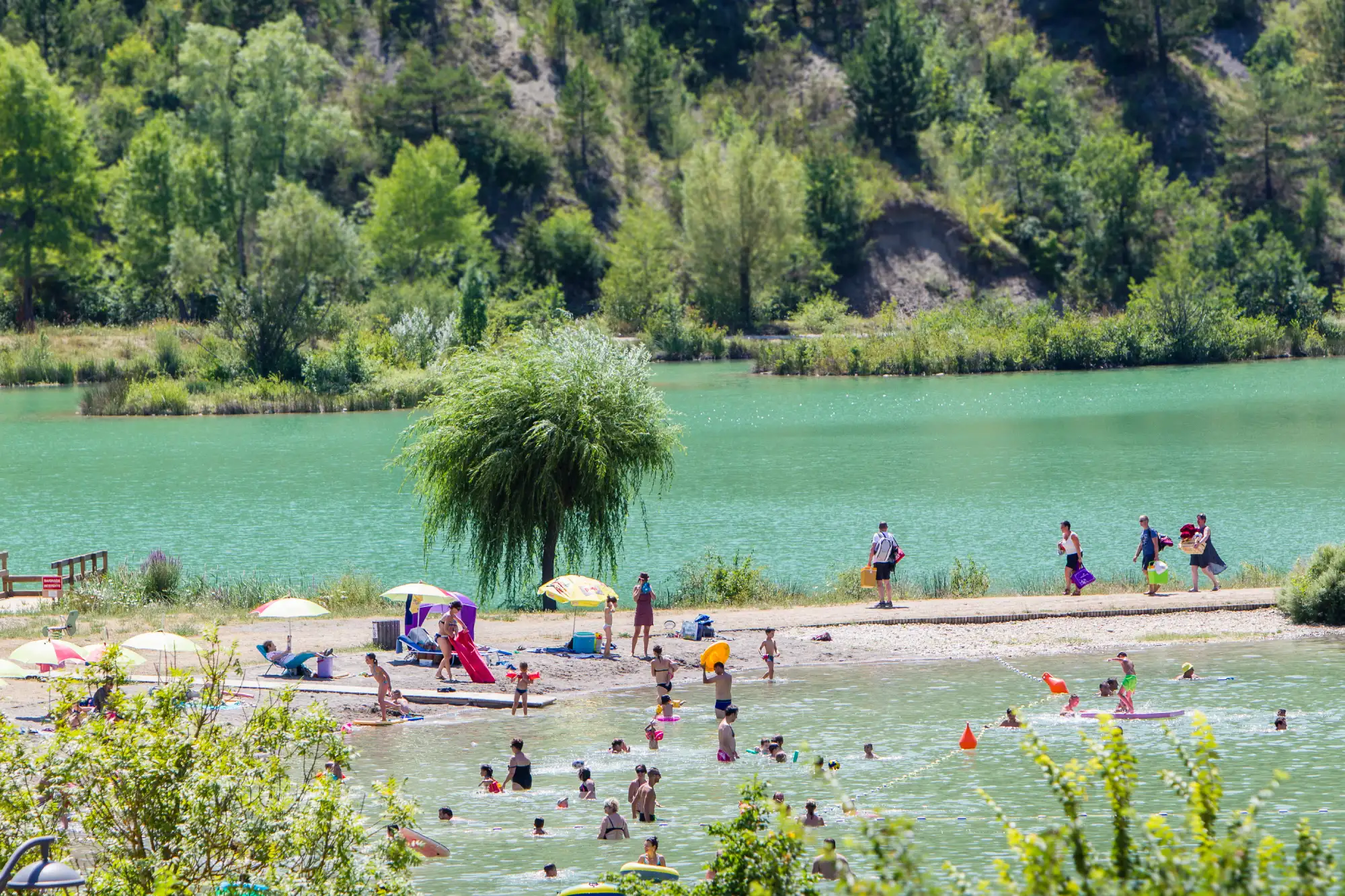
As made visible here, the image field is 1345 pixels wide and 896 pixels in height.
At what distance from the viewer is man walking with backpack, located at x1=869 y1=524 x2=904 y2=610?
116 ft

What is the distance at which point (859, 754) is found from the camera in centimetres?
2567

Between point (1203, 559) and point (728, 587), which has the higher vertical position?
point (1203, 559)

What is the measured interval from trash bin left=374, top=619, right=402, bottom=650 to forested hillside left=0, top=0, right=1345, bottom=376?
53152mm

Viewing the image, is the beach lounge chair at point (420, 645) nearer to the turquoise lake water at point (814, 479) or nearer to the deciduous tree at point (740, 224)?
the turquoise lake water at point (814, 479)

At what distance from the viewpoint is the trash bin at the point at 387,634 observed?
32.2 meters

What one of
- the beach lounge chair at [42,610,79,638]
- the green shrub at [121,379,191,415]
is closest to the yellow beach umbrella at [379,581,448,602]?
the beach lounge chair at [42,610,79,638]

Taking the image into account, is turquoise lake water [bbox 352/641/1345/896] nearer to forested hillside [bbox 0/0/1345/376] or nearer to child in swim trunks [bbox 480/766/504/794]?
child in swim trunks [bbox 480/766/504/794]

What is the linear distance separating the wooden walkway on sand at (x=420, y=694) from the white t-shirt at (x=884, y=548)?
9113 millimetres

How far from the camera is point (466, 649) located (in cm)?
3031

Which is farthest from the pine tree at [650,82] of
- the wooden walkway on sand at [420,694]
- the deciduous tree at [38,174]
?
the wooden walkway on sand at [420,694]

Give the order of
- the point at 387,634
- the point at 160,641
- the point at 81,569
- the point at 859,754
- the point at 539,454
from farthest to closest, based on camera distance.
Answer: the point at 81,569, the point at 539,454, the point at 387,634, the point at 160,641, the point at 859,754

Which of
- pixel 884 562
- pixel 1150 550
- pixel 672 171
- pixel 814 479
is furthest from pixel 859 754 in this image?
pixel 672 171

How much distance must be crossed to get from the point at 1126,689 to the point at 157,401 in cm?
6272

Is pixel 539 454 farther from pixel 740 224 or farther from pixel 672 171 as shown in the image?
pixel 672 171
